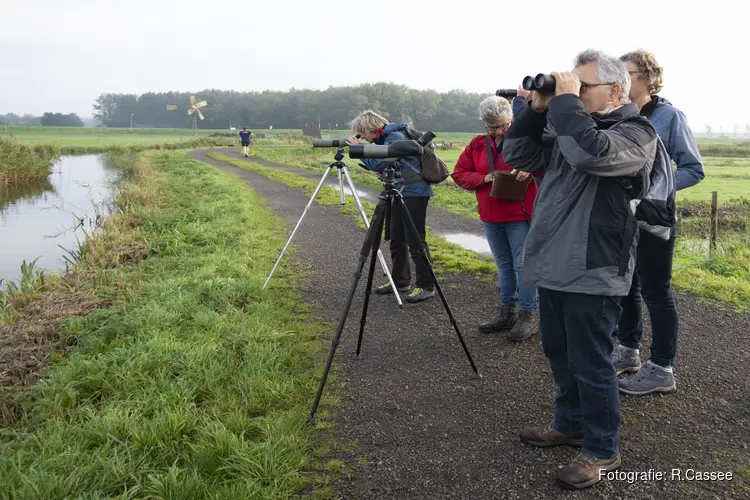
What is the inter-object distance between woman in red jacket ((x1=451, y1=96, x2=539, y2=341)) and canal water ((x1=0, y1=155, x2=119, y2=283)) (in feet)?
22.7

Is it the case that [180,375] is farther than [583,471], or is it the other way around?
[180,375]

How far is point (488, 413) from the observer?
335cm

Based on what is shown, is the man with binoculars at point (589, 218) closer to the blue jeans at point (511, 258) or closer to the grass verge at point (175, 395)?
the grass verge at point (175, 395)

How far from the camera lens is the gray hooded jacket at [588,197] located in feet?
7.48

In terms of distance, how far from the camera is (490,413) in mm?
3354

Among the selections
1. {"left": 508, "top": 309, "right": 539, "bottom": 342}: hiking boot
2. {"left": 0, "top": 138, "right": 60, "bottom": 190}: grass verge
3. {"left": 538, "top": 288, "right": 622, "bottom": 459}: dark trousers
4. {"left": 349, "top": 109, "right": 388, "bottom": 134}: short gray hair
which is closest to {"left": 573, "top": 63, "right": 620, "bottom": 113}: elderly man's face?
{"left": 538, "top": 288, "right": 622, "bottom": 459}: dark trousers

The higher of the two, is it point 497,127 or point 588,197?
point 497,127

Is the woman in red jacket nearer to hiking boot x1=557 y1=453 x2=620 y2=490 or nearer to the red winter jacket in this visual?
the red winter jacket

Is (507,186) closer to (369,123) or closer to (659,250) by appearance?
(659,250)

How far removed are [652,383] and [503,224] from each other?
173 centimetres

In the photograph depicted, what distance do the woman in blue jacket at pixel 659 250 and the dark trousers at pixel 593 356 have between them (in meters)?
1.02

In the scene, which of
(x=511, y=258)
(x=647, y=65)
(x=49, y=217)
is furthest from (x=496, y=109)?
(x=49, y=217)

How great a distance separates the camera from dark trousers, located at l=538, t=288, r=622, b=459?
8.16 ft

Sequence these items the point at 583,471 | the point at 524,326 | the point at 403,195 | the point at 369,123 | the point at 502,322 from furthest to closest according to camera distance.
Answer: the point at 403,195 < the point at 369,123 < the point at 502,322 < the point at 524,326 < the point at 583,471
